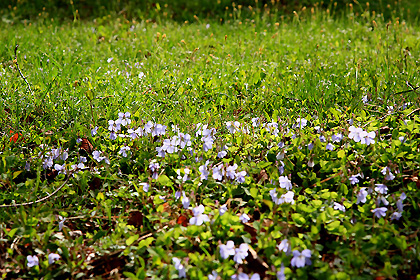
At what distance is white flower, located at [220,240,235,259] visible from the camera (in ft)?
5.70

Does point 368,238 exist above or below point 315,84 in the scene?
below

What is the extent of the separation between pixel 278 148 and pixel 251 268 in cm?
92

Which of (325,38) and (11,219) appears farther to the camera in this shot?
(325,38)

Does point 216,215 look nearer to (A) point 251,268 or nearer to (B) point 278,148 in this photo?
(A) point 251,268

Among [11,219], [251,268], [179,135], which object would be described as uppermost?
[179,135]

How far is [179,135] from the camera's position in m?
2.55

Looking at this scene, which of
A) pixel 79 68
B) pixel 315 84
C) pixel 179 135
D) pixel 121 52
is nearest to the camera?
pixel 179 135

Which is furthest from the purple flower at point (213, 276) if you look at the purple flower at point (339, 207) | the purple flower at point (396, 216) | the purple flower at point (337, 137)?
the purple flower at point (337, 137)

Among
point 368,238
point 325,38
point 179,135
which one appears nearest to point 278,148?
point 179,135

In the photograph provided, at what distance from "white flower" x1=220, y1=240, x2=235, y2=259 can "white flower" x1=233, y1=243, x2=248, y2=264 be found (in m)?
0.02

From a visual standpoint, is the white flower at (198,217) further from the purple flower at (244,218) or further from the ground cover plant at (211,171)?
the purple flower at (244,218)

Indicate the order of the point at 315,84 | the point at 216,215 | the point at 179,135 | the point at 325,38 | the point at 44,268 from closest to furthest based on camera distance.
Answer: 1. the point at 44,268
2. the point at 216,215
3. the point at 179,135
4. the point at 315,84
5. the point at 325,38

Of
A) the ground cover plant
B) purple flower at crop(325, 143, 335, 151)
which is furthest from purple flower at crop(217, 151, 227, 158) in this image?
purple flower at crop(325, 143, 335, 151)

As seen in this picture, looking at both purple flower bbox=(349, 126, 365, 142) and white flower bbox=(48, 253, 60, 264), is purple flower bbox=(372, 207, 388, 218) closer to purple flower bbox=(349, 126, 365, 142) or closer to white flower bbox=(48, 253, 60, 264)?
purple flower bbox=(349, 126, 365, 142)
